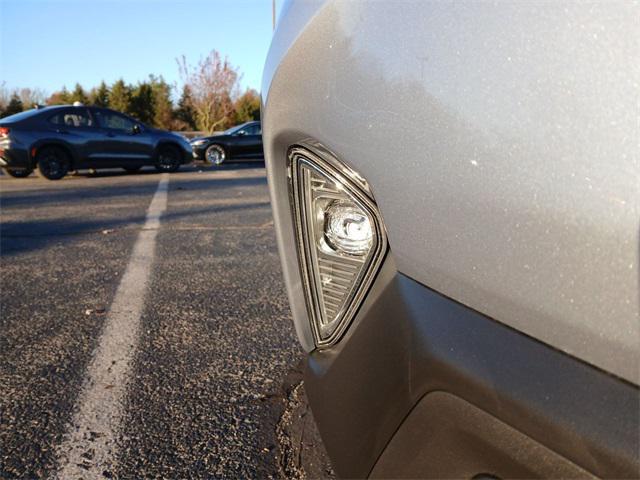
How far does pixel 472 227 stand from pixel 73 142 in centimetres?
1098

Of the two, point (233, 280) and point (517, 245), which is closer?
point (517, 245)

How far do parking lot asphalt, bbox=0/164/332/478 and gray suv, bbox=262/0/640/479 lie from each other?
87cm

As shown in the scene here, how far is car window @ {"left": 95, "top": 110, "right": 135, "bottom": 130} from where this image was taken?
436 inches

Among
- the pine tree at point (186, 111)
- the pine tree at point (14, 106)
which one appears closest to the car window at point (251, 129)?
the pine tree at point (14, 106)

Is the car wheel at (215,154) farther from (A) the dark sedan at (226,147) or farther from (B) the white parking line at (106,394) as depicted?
(B) the white parking line at (106,394)

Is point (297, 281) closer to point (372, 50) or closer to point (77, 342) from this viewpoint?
point (372, 50)

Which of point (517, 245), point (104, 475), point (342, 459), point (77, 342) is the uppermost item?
point (517, 245)

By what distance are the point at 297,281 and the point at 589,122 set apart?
2.31 feet

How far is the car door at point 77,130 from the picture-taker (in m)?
10.4

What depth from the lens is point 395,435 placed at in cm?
93

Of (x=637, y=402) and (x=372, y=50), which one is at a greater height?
(x=372, y=50)

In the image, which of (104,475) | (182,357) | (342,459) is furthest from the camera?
(182,357)

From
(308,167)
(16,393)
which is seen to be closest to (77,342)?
(16,393)

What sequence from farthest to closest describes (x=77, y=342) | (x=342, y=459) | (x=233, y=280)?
(x=233, y=280), (x=77, y=342), (x=342, y=459)
